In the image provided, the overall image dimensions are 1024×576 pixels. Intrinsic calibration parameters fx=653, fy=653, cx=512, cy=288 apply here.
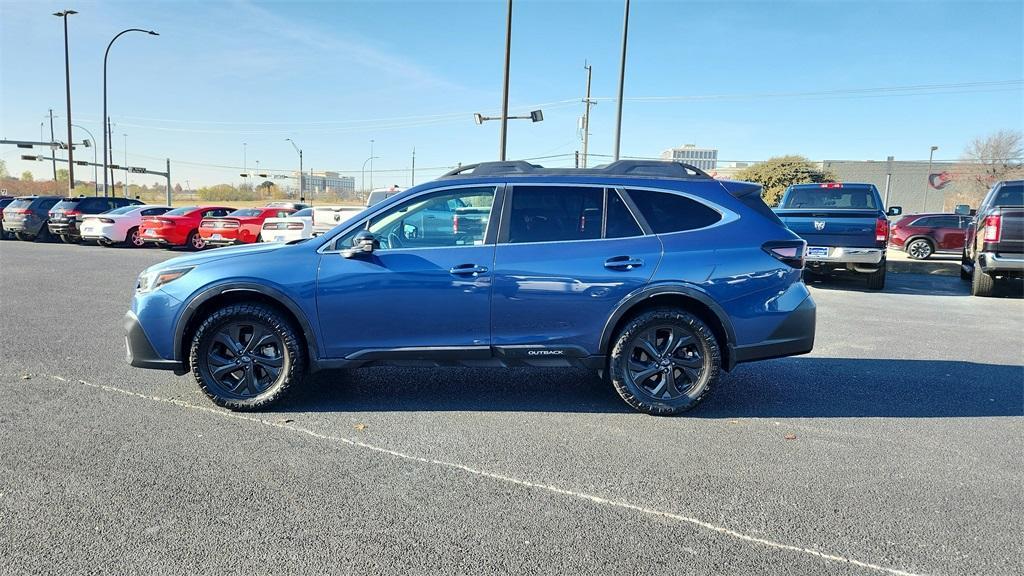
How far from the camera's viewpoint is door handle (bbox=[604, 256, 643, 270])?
4.53 metres

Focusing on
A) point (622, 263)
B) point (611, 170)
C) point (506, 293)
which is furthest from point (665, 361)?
point (611, 170)

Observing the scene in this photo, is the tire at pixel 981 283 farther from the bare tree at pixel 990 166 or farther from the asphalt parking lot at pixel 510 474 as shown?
the bare tree at pixel 990 166

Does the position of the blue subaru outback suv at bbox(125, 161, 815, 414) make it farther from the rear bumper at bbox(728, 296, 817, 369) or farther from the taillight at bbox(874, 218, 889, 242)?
the taillight at bbox(874, 218, 889, 242)

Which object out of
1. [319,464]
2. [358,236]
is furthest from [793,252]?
[319,464]

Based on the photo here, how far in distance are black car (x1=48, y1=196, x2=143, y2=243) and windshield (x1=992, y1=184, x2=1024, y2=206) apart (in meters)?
25.1

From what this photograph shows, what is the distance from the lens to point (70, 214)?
72.0ft

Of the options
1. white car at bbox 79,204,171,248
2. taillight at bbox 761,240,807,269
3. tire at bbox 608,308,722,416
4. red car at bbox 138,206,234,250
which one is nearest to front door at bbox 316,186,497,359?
tire at bbox 608,308,722,416

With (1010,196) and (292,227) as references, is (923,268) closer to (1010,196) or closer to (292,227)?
(1010,196)

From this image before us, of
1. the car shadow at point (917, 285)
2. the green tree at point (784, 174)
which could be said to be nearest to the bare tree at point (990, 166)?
the green tree at point (784, 174)

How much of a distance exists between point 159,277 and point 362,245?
1.52 meters

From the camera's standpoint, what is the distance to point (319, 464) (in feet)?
12.2

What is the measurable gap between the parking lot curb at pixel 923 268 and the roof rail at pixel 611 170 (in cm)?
1355

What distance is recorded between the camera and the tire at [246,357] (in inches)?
180

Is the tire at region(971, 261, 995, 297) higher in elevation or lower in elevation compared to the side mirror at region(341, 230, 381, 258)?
lower
